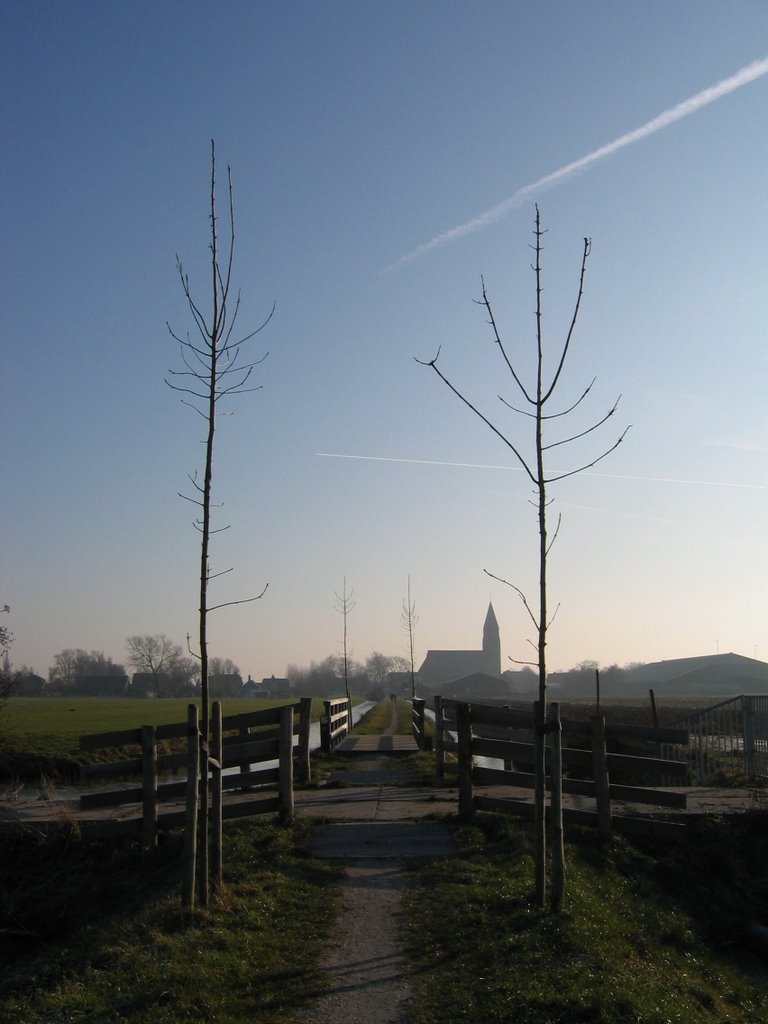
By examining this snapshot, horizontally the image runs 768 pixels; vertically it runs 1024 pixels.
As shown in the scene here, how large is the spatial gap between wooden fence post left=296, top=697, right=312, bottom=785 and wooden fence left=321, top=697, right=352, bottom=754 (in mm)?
5306

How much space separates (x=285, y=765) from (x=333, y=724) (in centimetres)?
1246

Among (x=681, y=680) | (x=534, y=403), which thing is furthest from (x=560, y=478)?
(x=681, y=680)

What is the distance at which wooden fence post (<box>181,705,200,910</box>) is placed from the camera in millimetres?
7305

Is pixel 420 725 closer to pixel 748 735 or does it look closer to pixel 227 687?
pixel 748 735

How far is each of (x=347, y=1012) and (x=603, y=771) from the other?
539cm

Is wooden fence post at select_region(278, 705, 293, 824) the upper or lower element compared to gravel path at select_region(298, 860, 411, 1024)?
upper

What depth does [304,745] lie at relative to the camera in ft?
51.4

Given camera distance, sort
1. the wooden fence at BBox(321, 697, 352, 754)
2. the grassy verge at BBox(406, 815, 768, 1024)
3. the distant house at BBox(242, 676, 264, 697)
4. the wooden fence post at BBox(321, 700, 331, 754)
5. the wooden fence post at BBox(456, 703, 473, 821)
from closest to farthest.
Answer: the grassy verge at BBox(406, 815, 768, 1024)
the wooden fence post at BBox(456, 703, 473, 821)
the wooden fence post at BBox(321, 700, 331, 754)
the wooden fence at BBox(321, 697, 352, 754)
the distant house at BBox(242, 676, 264, 697)

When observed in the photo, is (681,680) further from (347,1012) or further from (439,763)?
(347,1012)

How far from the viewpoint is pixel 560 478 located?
7945mm

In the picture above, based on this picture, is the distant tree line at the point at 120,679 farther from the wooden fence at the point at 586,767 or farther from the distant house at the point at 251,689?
the wooden fence at the point at 586,767

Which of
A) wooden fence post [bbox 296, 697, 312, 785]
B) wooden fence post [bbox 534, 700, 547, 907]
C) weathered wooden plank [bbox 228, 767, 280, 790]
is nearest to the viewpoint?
wooden fence post [bbox 534, 700, 547, 907]

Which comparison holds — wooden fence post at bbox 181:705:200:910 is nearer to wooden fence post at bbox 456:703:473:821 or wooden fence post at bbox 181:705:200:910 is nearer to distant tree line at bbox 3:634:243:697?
wooden fence post at bbox 456:703:473:821

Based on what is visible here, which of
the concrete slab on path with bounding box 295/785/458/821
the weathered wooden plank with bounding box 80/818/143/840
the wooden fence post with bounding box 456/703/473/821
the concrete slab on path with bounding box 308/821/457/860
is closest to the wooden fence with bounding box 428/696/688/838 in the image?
the wooden fence post with bounding box 456/703/473/821
